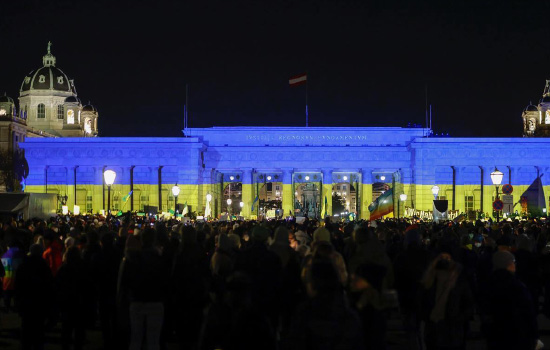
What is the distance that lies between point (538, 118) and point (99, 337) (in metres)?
119

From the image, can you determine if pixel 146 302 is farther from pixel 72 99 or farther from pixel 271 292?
pixel 72 99

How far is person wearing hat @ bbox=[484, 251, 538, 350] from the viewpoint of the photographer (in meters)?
10.3

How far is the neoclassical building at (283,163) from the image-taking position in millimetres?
91812

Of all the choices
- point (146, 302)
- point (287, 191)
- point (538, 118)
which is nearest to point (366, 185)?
point (287, 191)

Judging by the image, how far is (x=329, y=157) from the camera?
309 feet

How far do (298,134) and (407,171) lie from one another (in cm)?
1179

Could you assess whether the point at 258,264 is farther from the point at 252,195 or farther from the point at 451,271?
the point at 252,195

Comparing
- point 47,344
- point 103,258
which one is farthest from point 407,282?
point 47,344

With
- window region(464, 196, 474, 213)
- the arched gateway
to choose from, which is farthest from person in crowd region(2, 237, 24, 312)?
window region(464, 196, 474, 213)

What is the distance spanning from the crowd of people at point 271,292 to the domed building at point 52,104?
115 metres

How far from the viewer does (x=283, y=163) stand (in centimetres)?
9431

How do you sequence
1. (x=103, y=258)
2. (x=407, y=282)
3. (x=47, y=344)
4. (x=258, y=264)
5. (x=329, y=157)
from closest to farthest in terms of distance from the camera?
(x=258, y=264) → (x=407, y=282) → (x=103, y=258) → (x=47, y=344) → (x=329, y=157)

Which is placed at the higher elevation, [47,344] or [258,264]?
[258,264]

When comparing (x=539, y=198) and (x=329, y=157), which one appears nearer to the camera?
(x=539, y=198)
